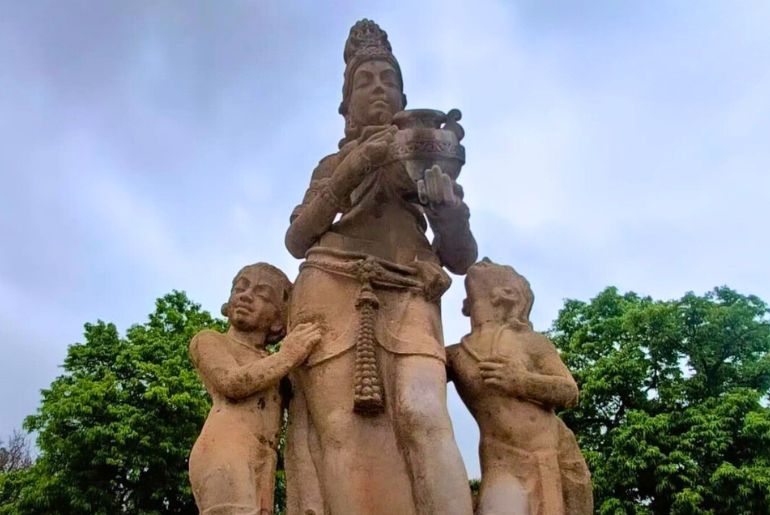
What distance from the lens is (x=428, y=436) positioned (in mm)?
4688

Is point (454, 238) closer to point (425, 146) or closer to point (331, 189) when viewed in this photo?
point (425, 146)

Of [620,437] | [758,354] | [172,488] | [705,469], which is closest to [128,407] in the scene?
[172,488]

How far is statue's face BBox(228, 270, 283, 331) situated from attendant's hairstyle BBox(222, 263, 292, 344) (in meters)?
0.02

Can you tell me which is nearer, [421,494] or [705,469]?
[421,494]

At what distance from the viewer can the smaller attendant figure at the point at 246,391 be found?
4621 mm

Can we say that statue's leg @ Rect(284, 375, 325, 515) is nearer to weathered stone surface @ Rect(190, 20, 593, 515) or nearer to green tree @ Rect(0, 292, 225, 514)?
weathered stone surface @ Rect(190, 20, 593, 515)

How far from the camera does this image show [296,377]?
5250 mm

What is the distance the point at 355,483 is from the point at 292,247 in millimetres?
1946

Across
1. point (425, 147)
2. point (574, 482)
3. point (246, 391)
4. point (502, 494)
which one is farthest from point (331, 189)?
point (574, 482)

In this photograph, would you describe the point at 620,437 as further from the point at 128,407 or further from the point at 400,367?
the point at 400,367

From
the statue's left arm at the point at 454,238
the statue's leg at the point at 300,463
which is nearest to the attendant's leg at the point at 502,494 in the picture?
the statue's leg at the point at 300,463

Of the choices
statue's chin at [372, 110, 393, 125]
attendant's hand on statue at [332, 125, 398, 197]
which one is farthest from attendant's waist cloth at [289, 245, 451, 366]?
statue's chin at [372, 110, 393, 125]

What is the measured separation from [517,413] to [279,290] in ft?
6.18

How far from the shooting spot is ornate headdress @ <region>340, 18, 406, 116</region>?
21.0 feet
